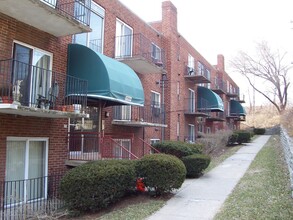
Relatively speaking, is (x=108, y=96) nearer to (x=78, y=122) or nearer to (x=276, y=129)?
(x=78, y=122)

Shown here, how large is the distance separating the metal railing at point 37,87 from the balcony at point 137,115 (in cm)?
370

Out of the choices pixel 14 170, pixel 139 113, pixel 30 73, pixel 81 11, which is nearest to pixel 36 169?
pixel 14 170

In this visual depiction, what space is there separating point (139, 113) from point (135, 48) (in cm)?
331

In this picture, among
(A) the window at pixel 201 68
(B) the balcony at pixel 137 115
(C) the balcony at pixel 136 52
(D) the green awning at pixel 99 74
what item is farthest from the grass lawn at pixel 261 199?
(A) the window at pixel 201 68

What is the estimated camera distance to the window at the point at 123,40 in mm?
15648

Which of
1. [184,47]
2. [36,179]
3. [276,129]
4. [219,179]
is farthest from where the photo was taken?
[276,129]

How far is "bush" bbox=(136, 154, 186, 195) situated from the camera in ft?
32.2

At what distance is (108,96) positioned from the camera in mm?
10797

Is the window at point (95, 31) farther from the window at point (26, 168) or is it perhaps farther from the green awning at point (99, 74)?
the window at point (26, 168)

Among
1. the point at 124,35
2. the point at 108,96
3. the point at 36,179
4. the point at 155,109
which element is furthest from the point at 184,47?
the point at 36,179

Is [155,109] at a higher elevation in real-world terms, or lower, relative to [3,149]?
higher

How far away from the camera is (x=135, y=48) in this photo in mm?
17219

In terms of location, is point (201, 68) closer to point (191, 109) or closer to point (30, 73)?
point (191, 109)

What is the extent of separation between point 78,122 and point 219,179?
587cm
